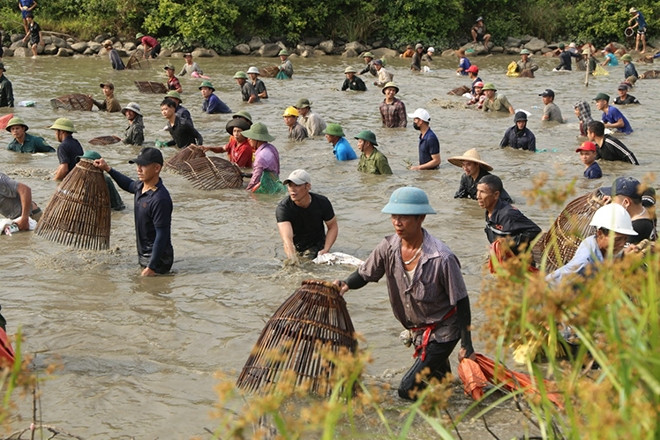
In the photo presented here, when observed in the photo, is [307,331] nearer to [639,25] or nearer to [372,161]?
[372,161]

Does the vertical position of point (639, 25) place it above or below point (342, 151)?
above

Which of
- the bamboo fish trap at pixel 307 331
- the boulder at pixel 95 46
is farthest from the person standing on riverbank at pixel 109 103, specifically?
the bamboo fish trap at pixel 307 331

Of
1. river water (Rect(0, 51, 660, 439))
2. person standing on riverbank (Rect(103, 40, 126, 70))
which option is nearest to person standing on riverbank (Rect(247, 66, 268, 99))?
river water (Rect(0, 51, 660, 439))

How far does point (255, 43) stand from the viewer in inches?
1312

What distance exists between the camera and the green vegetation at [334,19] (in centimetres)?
3212

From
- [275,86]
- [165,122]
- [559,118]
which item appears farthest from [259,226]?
[275,86]

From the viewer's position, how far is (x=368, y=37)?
1415 inches

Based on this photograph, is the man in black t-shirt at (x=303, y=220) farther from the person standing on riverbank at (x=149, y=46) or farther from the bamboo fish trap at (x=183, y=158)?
the person standing on riverbank at (x=149, y=46)

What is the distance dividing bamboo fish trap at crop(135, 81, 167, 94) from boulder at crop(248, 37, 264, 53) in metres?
12.6

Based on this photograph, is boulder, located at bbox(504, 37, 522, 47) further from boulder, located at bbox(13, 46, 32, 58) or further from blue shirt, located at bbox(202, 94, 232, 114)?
blue shirt, located at bbox(202, 94, 232, 114)

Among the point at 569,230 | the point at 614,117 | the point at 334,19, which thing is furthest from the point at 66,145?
the point at 334,19

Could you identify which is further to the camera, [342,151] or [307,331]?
[342,151]

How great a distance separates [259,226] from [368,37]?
27.0 meters

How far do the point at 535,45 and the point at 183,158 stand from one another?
26.7 metres
